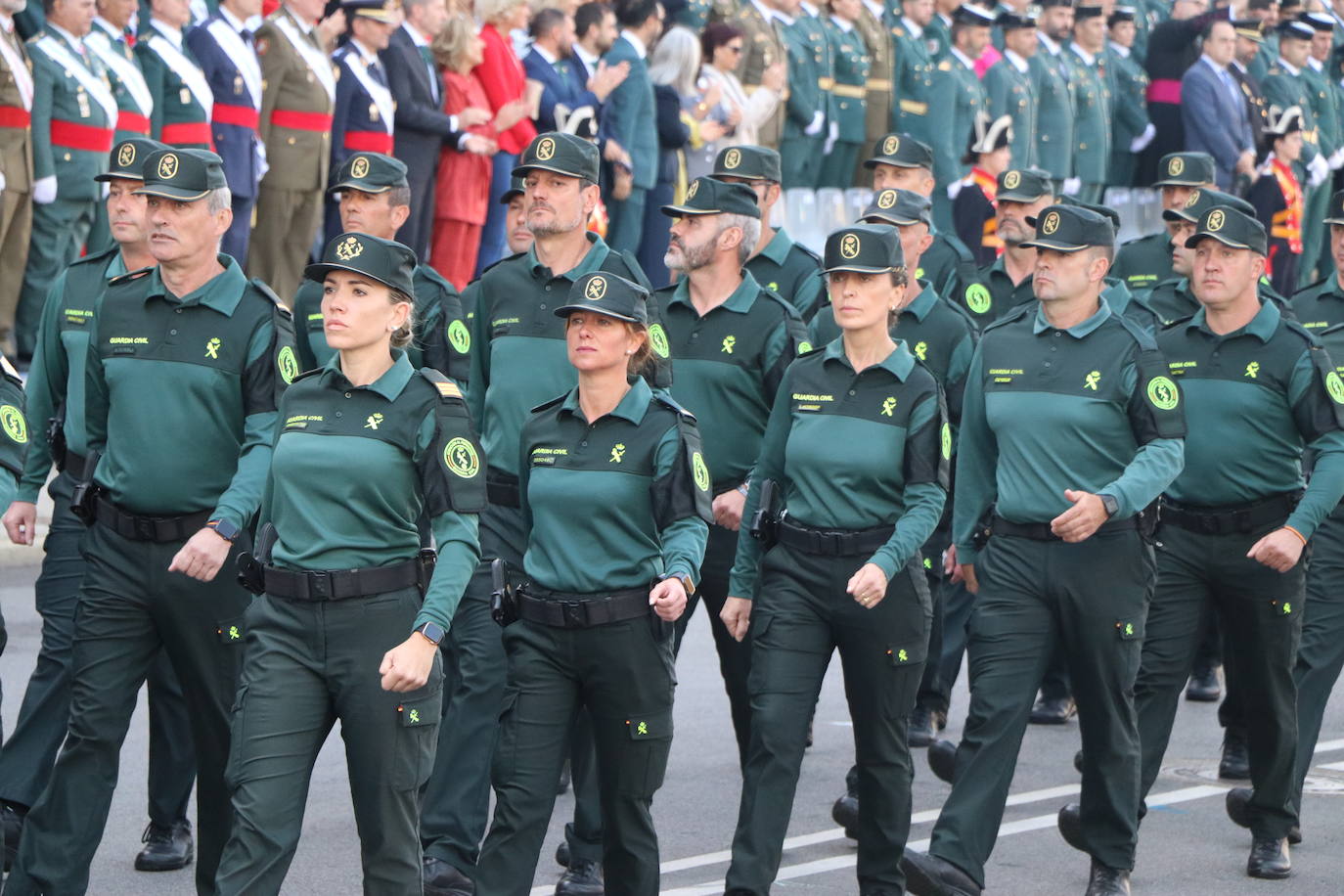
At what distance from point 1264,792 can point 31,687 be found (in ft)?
14.8

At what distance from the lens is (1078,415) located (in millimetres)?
7977

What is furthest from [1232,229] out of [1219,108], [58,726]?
[1219,108]

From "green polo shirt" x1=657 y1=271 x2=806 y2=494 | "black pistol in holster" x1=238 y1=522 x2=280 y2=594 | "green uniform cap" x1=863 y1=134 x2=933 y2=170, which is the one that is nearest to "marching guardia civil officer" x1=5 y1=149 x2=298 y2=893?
"black pistol in holster" x1=238 y1=522 x2=280 y2=594

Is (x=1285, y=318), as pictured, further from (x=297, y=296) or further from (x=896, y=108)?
(x=896, y=108)

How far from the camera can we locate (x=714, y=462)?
894 cm

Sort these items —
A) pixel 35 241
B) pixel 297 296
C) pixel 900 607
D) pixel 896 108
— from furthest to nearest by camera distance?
pixel 896 108
pixel 35 241
pixel 297 296
pixel 900 607

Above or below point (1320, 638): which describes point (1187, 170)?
above

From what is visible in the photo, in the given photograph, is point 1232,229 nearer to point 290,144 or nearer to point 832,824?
point 832,824

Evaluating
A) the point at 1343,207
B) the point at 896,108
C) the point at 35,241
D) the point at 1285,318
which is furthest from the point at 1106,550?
the point at 896,108

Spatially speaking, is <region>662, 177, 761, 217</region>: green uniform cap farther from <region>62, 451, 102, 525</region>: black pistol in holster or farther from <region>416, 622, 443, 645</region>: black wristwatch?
<region>416, 622, 443, 645</region>: black wristwatch

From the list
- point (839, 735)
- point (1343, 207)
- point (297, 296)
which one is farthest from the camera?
point (839, 735)

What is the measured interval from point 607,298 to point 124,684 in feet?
6.43

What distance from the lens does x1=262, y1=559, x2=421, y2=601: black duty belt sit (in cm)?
639

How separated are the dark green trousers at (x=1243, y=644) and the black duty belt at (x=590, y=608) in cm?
242
